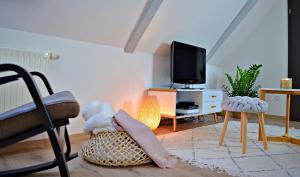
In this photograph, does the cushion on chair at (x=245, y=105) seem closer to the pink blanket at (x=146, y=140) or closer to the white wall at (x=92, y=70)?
the pink blanket at (x=146, y=140)

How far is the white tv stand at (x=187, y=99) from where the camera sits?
3.04 m

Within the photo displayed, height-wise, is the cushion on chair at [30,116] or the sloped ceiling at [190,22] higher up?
the sloped ceiling at [190,22]

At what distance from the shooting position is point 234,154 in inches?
79.5

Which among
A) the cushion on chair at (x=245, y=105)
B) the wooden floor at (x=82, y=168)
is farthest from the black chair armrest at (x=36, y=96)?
the cushion on chair at (x=245, y=105)

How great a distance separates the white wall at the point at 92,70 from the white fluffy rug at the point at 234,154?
813 millimetres

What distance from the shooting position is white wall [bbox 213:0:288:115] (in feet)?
14.1

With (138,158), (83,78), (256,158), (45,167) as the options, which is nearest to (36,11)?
(83,78)

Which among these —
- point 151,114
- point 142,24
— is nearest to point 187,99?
point 151,114

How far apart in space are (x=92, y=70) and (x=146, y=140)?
49.6 inches

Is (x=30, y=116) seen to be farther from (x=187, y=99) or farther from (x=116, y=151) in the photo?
(x=187, y=99)

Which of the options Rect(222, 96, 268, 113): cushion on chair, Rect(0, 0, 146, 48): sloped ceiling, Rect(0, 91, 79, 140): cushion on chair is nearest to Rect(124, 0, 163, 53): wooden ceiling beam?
Rect(0, 0, 146, 48): sloped ceiling

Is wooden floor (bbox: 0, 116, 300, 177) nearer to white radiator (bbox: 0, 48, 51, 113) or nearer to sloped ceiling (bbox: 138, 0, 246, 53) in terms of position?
white radiator (bbox: 0, 48, 51, 113)

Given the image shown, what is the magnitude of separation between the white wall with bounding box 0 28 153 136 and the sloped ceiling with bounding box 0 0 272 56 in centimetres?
8

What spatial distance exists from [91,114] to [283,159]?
1.59m
